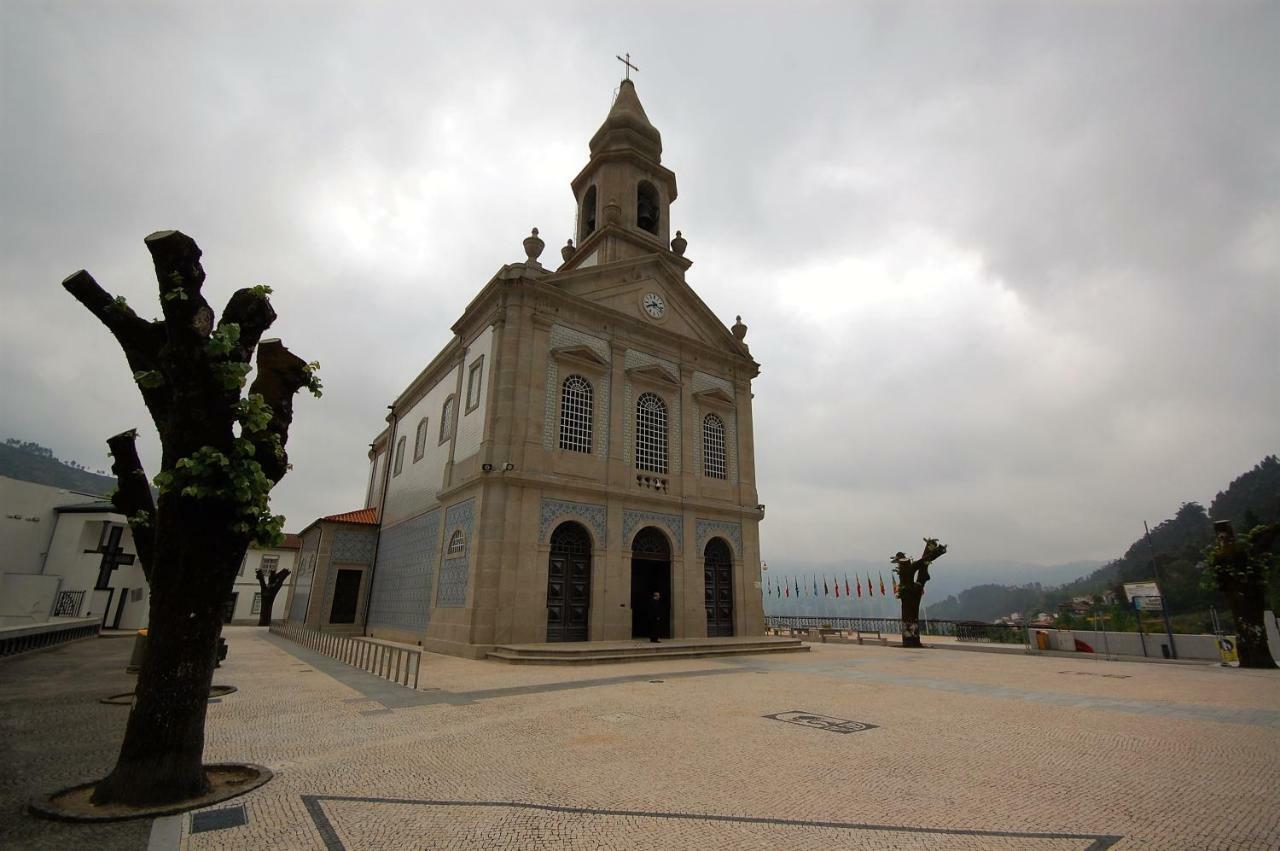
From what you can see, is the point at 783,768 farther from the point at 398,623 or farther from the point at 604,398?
the point at 398,623

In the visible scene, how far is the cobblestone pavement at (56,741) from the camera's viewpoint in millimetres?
3725

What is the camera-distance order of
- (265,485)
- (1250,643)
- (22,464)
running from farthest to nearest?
(22,464) → (1250,643) → (265,485)

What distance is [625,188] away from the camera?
25.7 metres

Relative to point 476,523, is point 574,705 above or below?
below

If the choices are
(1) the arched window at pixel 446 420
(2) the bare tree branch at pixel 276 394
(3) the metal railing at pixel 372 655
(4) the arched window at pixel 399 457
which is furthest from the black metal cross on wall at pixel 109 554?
(2) the bare tree branch at pixel 276 394

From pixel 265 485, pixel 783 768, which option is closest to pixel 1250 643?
pixel 783 768

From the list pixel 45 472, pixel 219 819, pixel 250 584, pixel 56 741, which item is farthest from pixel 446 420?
pixel 45 472

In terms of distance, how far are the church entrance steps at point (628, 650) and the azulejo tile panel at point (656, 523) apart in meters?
3.41

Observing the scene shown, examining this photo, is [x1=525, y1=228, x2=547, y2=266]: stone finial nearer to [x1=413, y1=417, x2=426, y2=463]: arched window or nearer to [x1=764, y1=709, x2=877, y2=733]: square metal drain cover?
[x1=413, y1=417, x2=426, y2=463]: arched window

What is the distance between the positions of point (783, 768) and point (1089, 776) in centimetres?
273

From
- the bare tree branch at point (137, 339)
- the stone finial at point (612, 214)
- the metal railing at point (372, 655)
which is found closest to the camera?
the bare tree branch at point (137, 339)

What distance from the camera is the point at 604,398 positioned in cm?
→ 2044

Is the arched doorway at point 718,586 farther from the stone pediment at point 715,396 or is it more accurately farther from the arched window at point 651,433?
the stone pediment at point 715,396

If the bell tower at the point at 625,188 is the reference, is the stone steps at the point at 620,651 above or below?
below
